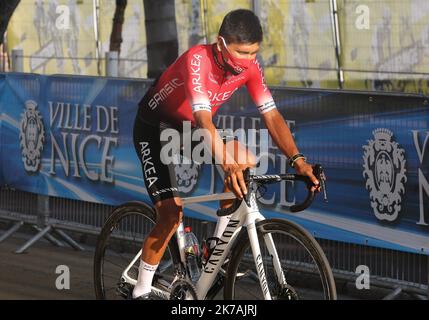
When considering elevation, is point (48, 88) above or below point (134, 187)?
above

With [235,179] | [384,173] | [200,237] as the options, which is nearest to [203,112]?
[235,179]

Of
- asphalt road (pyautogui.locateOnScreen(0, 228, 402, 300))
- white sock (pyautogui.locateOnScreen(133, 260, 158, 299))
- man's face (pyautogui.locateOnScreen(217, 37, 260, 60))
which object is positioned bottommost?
asphalt road (pyautogui.locateOnScreen(0, 228, 402, 300))

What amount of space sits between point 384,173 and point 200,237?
6.81 ft

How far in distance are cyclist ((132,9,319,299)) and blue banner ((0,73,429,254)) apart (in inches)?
58.5

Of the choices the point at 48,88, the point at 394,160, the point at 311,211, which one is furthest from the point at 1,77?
the point at 394,160

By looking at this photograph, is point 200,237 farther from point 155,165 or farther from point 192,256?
point 155,165

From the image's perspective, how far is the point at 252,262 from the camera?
6.07 m

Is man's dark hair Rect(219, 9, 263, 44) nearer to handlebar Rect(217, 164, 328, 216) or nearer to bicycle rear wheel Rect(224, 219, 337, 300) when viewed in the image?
handlebar Rect(217, 164, 328, 216)

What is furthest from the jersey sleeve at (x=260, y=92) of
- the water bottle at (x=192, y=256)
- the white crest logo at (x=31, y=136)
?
the white crest logo at (x=31, y=136)

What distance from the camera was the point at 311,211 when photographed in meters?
8.20

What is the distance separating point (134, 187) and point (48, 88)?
1.48 m

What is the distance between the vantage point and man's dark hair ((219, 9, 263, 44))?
19.8 feet

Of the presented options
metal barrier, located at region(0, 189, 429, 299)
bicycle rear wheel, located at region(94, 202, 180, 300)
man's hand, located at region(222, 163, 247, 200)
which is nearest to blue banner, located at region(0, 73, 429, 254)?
metal barrier, located at region(0, 189, 429, 299)
